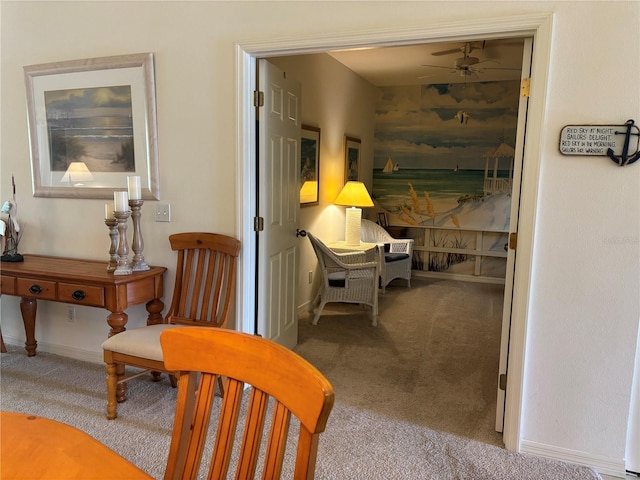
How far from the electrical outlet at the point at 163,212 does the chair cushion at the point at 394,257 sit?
3.05 metres

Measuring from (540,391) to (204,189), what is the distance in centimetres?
210

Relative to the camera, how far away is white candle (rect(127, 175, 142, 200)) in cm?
268

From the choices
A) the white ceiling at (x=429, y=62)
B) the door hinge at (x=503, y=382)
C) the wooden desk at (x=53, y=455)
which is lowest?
the door hinge at (x=503, y=382)

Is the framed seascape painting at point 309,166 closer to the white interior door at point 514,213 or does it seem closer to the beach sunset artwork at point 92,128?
the beach sunset artwork at point 92,128

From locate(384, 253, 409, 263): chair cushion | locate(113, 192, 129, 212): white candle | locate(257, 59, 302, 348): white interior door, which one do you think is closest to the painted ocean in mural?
locate(384, 253, 409, 263): chair cushion

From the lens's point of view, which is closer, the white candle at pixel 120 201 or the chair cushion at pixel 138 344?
the chair cushion at pixel 138 344

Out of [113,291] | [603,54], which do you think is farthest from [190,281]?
[603,54]

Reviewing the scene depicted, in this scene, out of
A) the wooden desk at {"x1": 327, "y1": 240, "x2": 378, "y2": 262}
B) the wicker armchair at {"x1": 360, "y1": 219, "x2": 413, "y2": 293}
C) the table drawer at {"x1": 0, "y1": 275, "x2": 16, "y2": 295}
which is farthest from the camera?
Result: the wicker armchair at {"x1": 360, "y1": 219, "x2": 413, "y2": 293}

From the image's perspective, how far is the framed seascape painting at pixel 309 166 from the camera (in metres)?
4.23

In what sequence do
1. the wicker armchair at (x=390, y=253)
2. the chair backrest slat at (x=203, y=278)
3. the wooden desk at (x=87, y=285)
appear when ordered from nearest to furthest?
the wooden desk at (x=87, y=285), the chair backrest slat at (x=203, y=278), the wicker armchair at (x=390, y=253)

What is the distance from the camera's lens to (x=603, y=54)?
1972 mm

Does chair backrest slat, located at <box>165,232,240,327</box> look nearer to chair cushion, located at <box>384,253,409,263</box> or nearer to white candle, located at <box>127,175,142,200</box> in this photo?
white candle, located at <box>127,175,142,200</box>

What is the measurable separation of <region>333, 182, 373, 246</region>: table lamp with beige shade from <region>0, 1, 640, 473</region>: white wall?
223 cm

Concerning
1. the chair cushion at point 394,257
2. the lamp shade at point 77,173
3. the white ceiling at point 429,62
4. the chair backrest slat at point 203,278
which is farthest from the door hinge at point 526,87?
the chair cushion at point 394,257
